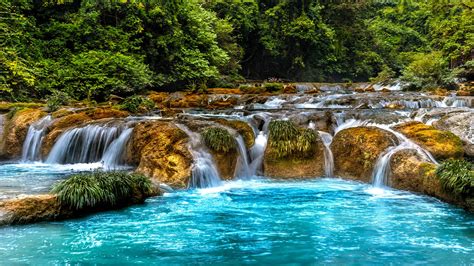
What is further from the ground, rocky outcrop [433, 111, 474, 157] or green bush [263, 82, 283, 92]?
green bush [263, 82, 283, 92]

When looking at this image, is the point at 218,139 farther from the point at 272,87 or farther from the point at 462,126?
the point at 272,87

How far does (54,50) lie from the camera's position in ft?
78.6

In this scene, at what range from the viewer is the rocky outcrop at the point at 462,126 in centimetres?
1248

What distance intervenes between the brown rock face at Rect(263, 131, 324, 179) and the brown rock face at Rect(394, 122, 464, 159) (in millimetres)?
2788

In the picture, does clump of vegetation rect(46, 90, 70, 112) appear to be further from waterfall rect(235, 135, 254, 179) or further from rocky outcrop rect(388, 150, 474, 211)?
rocky outcrop rect(388, 150, 474, 211)

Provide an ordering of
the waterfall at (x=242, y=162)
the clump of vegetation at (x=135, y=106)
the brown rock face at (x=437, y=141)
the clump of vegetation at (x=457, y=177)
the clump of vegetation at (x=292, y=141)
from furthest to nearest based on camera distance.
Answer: the clump of vegetation at (x=135, y=106), the clump of vegetation at (x=292, y=141), the waterfall at (x=242, y=162), the brown rock face at (x=437, y=141), the clump of vegetation at (x=457, y=177)

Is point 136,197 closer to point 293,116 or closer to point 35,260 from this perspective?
point 35,260

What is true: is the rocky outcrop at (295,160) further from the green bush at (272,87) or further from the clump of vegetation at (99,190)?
the green bush at (272,87)

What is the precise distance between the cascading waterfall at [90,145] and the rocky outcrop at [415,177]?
8.38 m

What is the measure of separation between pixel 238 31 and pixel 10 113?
27.0 m

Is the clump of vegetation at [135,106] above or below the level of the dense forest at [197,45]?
below

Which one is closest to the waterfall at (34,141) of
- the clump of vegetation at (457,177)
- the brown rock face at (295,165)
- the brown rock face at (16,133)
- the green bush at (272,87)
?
the brown rock face at (16,133)

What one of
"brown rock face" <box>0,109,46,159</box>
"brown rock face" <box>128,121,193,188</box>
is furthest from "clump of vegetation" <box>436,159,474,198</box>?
"brown rock face" <box>0,109,46,159</box>

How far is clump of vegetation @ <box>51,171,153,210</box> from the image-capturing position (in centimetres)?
833
